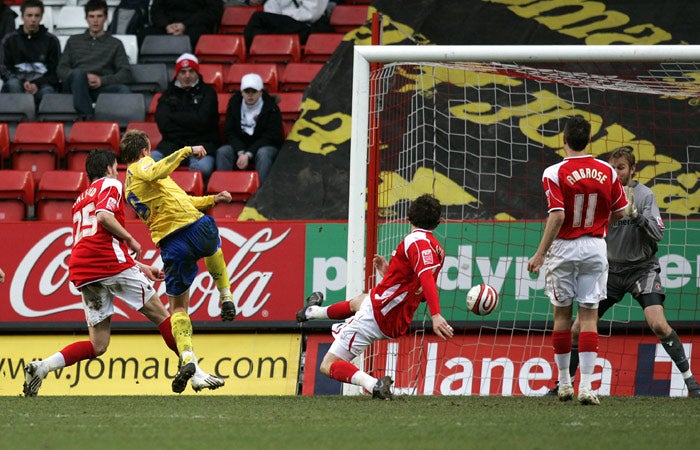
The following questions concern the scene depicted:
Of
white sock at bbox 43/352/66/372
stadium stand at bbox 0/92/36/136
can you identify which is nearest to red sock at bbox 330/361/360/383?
white sock at bbox 43/352/66/372

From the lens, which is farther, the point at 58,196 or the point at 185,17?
the point at 185,17

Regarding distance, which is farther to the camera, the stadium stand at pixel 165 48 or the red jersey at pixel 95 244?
the stadium stand at pixel 165 48

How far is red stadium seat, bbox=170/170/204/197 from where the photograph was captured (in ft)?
35.4

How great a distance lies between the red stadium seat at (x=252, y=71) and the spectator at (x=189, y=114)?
1.05 m

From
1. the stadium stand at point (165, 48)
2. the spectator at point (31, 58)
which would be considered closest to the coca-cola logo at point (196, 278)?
the spectator at point (31, 58)

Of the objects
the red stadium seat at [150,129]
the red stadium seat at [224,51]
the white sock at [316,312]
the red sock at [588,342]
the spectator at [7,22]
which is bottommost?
the white sock at [316,312]

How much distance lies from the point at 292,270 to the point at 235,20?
5.27 meters

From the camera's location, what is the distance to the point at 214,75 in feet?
42.5

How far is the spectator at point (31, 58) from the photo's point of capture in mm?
13000

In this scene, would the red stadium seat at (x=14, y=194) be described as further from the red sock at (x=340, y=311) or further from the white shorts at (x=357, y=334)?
the white shorts at (x=357, y=334)

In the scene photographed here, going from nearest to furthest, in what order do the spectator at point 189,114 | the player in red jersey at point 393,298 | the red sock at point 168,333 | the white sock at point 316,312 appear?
the player in red jersey at point 393,298 → the red sock at point 168,333 → the white sock at point 316,312 → the spectator at point 189,114

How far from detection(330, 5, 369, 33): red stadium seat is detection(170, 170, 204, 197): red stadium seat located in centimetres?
339

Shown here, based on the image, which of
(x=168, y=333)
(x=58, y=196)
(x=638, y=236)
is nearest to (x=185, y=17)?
(x=58, y=196)

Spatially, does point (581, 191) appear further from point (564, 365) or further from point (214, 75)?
point (214, 75)
